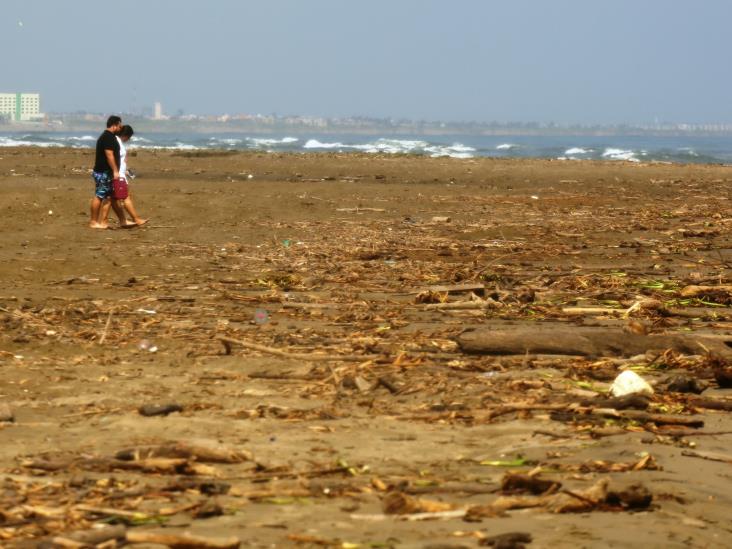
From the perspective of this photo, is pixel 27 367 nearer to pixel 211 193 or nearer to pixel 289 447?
pixel 289 447

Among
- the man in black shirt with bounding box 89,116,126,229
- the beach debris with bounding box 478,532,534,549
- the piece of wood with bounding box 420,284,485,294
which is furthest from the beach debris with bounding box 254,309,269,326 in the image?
the man in black shirt with bounding box 89,116,126,229

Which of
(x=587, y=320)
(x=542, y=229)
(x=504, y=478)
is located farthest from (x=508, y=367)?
(x=542, y=229)

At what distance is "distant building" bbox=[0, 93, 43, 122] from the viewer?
132750 mm

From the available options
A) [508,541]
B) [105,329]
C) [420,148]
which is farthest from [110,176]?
[420,148]

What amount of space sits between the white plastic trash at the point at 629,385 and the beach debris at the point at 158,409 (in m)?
2.35

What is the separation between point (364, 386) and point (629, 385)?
146 centimetres

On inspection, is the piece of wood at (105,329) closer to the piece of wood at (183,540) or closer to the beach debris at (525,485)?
the beach debris at (525,485)

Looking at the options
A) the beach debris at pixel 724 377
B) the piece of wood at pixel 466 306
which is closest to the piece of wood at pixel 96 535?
the beach debris at pixel 724 377

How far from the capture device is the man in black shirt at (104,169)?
51.4 ft

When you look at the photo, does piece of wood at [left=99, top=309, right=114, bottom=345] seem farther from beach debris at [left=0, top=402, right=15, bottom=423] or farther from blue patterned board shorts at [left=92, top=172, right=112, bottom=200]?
blue patterned board shorts at [left=92, top=172, right=112, bottom=200]

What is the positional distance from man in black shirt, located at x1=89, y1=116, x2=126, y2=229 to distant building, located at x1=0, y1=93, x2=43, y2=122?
119701mm

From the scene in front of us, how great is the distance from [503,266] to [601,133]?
182 m

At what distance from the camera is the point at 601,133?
190 metres

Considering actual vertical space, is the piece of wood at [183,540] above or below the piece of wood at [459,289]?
below
